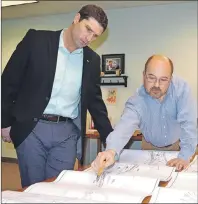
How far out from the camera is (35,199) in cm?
73

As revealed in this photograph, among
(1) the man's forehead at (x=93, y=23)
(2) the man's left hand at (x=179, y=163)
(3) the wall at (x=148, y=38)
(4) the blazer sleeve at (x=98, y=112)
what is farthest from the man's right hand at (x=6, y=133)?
(3) the wall at (x=148, y=38)

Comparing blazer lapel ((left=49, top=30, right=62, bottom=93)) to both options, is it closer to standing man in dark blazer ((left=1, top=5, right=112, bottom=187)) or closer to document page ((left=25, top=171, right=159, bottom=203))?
standing man in dark blazer ((left=1, top=5, right=112, bottom=187))

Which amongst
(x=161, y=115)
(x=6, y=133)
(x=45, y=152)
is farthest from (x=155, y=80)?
(x=6, y=133)

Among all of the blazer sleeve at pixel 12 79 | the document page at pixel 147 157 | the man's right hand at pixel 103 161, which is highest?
the blazer sleeve at pixel 12 79

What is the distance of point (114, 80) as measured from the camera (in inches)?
160

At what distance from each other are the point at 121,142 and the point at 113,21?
2.98m

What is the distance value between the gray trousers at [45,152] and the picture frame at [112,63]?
2681 millimetres

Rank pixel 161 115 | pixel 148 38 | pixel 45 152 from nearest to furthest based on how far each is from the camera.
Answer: pixel 45 152, pixel 161 115, pixel 148 38

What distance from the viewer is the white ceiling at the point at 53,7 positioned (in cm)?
379

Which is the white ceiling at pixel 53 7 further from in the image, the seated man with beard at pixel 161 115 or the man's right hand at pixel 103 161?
the man's right hand at pixel 103 161

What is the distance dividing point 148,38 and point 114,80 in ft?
2.13

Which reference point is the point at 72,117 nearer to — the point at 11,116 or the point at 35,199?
the point at 11,116

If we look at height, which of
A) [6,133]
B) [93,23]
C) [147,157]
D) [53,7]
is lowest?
[147,157]

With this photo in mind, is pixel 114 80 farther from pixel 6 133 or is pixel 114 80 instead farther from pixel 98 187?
pixel 98 187
